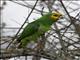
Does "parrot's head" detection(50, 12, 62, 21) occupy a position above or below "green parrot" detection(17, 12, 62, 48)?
above

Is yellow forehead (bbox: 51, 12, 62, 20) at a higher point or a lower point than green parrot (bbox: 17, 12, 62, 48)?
higher

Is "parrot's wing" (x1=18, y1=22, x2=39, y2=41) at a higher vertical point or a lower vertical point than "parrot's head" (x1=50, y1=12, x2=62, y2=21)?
lower

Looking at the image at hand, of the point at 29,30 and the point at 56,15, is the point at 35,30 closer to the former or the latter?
the point at 29,30

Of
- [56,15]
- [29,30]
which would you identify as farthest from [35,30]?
[56,15]

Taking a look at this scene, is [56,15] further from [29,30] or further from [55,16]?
[29,30]

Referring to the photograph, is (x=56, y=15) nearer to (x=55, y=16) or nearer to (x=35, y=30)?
(x=55, y=16)

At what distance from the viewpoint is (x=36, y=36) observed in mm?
900

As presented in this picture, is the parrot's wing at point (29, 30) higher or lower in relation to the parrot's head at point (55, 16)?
lower

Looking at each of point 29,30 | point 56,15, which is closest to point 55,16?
point 56,15

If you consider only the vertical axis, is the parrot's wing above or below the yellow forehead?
below

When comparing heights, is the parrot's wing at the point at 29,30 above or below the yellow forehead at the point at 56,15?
below

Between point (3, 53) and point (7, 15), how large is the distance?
8.35 feet

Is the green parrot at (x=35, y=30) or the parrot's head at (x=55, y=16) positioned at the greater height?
the parrot's head at (x=55, y=16)

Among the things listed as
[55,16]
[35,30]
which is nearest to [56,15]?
[55,16]
